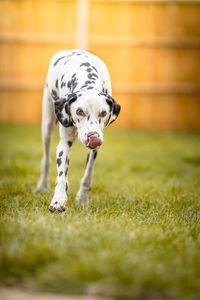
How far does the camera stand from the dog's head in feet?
9.66

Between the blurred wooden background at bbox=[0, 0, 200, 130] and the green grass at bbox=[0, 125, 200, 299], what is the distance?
638cm

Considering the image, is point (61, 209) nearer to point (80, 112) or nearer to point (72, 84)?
point (80, 112)

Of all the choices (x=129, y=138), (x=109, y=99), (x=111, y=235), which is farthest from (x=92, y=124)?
(x=129, y=138)

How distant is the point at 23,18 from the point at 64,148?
345 inches

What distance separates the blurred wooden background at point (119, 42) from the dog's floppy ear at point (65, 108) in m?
8.09

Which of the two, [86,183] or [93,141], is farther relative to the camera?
[86,183]

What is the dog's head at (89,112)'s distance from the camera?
9.66 feet

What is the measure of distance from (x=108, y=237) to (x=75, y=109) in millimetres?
1065

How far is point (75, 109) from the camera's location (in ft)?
10.2

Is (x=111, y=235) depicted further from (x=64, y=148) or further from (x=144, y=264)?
(x=64, y=148)

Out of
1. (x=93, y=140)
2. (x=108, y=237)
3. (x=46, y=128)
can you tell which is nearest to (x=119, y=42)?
(x=46, y=128)

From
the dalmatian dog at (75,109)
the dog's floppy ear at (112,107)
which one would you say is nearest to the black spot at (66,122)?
the dalmatian dog at (75,109)

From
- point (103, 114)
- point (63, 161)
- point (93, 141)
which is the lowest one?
point (63, 161)

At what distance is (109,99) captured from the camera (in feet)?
10.3
